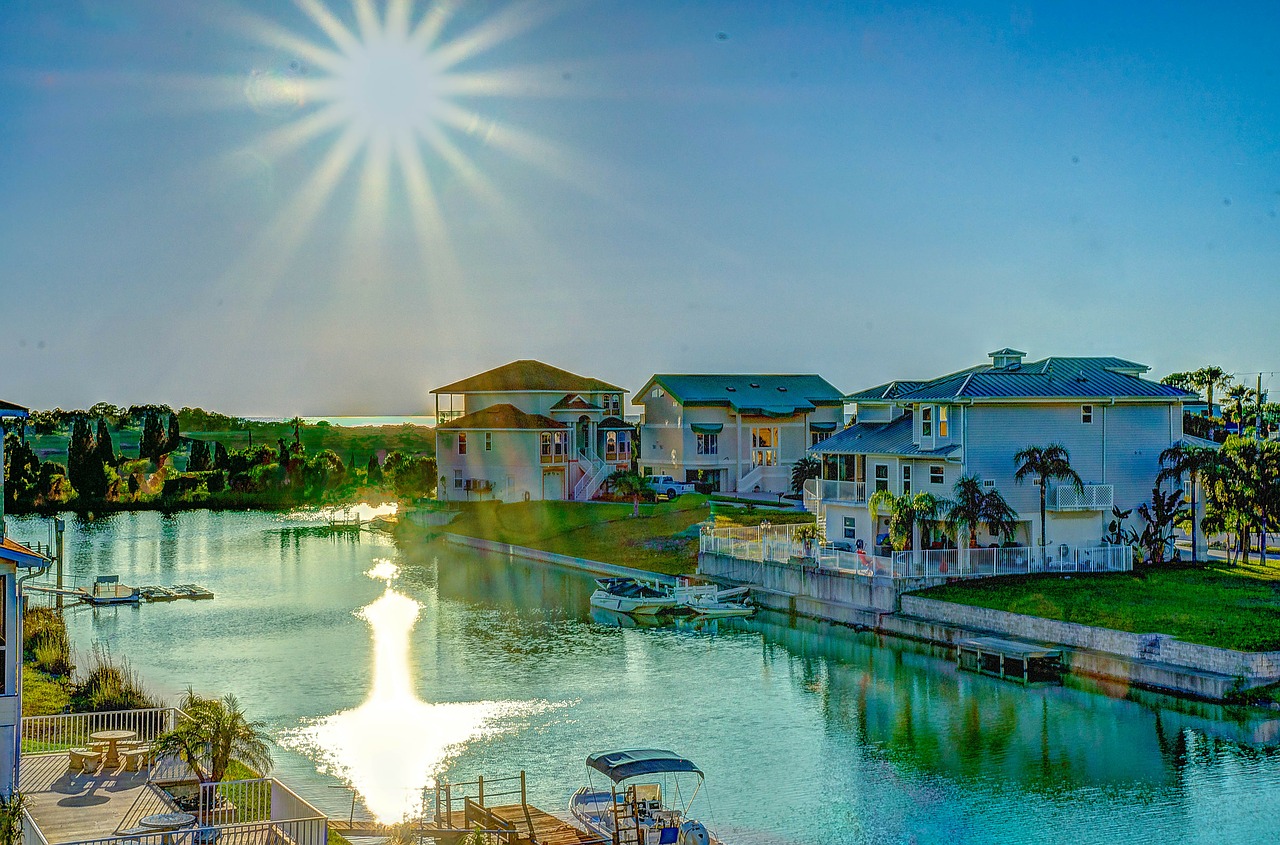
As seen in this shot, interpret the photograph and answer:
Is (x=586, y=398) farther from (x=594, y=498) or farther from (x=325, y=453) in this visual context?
(x=325, y=453)

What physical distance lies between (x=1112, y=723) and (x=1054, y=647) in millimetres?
6328

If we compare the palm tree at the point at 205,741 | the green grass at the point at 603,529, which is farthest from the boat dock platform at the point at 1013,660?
the palm tree at the point at 205,741

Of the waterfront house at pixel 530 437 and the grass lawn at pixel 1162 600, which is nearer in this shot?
the grass lawn at pixel 1162 600

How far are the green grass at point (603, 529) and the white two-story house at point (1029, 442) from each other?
11.6 m

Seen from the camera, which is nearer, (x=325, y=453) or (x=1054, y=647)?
(x=1054, y=647)

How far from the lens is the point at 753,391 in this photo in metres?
89.6

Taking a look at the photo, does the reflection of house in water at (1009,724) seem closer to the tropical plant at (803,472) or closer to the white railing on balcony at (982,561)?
the white railing on balcony at (982,561)

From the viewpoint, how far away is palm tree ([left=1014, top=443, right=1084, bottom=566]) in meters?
48.3

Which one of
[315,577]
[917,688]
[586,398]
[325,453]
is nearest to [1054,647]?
[917,688]

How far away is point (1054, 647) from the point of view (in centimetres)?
3884

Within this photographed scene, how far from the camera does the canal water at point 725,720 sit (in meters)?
25.9

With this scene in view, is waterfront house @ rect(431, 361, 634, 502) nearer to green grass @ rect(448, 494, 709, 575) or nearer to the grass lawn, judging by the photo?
green grass @ rect(448, 494, 709, 575)

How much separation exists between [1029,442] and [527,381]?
48.8 meters

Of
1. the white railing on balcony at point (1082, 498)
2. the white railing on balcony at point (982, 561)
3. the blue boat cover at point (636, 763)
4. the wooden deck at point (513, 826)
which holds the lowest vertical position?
the wooden deck at point (513, 826)
